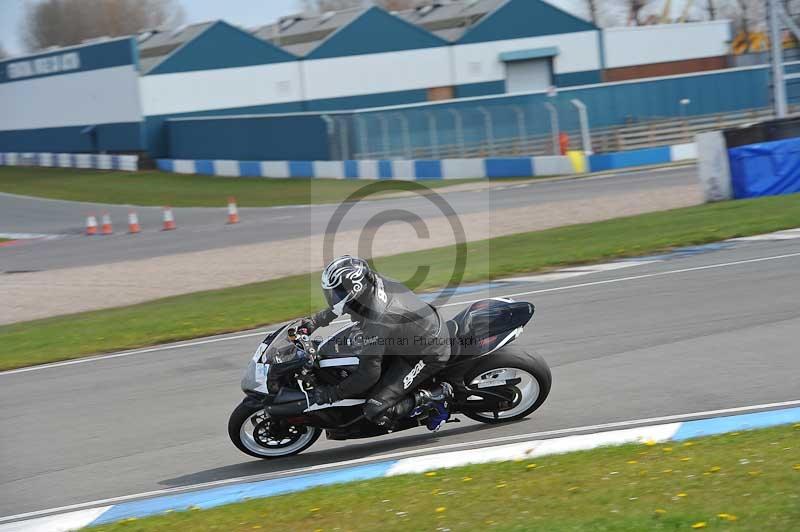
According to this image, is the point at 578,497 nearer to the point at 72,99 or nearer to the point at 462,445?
the point at 462,445

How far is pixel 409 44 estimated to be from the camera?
56.8 m

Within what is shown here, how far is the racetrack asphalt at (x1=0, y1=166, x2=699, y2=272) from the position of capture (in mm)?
24750

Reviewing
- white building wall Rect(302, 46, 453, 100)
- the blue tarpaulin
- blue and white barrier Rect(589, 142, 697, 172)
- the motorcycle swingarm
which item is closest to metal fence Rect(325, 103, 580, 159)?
blue and white barrier Rect(589, 142, 697, 172)

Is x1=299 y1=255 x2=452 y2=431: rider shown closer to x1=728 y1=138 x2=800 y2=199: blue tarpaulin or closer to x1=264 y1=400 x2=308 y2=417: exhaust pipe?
x1=264 y1=400 x2=308 y2=417: exhaust pipe

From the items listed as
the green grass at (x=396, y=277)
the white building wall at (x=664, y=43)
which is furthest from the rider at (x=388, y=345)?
the white building wall at (x=664, y=43)

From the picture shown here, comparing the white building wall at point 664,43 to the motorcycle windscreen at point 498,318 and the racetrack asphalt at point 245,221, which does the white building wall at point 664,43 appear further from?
the motorcycle windscreen at point 498,318

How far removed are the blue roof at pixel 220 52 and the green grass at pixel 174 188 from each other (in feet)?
20.6

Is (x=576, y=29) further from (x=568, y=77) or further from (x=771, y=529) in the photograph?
(x=771, y=529)

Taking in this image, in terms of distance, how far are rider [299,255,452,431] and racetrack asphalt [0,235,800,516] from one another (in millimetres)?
420

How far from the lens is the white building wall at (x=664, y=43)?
60.7 meters

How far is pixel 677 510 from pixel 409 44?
53.3 m

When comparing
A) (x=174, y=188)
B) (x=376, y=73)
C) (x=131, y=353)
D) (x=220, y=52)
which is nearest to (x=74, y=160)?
(x=220, y=52)

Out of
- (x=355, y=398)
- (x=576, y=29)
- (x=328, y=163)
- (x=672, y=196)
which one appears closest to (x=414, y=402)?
(x=355, y=398)

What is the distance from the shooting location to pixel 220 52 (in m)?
52.6
